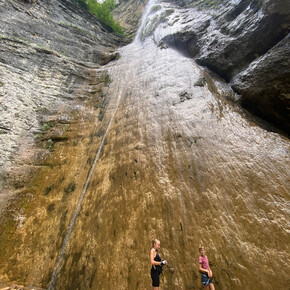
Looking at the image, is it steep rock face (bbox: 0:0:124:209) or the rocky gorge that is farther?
steep rock face (bbox: 0:0:124:209)

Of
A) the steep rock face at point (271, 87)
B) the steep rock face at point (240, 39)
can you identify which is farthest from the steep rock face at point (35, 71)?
the steep rock face at point (271, 87)

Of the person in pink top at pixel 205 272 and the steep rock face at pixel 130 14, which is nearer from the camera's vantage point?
the person in pink top at pixel 205 272

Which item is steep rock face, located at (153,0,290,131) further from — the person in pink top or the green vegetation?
the person in pink top

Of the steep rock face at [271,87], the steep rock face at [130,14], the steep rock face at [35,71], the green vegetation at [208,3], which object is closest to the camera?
the steep rock face at [271,87]

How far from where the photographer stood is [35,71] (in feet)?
24.5

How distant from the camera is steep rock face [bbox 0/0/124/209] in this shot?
5.54m

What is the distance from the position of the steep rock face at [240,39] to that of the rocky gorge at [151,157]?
0.14ft

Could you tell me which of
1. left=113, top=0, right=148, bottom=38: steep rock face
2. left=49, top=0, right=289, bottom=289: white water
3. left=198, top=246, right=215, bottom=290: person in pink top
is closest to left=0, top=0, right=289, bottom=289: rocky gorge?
left=49, top=0, right=289, bottom=289: white water

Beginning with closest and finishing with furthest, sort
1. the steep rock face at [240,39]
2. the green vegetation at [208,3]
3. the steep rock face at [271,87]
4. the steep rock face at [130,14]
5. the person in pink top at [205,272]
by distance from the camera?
1. the person in pink top at [205,272]
2. the steep rock face at [271,87]
3. the steep rock face at [240,39]
4. the green vegetation at [208,3]
5. the steep rock face at [130,14]

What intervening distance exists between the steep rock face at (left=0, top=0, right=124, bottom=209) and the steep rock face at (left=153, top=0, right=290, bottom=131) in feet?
15.2

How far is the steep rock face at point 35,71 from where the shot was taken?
554 centimetres

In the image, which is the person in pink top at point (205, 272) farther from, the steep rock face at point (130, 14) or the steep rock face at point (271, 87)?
the steep rock face at point (130, 14)

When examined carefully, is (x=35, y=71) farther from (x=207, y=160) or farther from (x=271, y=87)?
(x=271, y=87)

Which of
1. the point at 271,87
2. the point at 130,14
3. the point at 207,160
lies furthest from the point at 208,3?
the point at 130,14
